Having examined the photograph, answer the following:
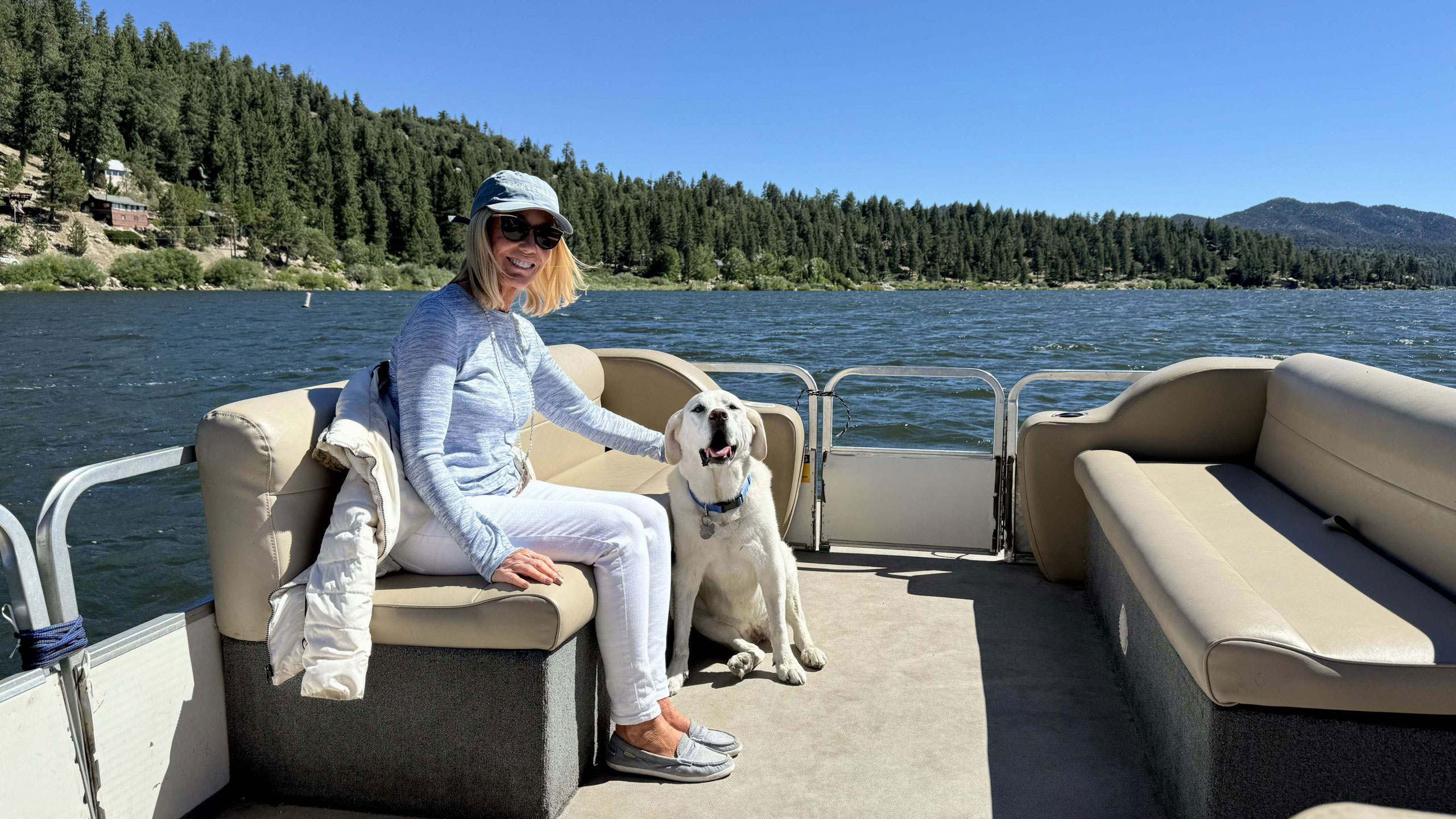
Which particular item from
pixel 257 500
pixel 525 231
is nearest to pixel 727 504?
pixel 525 231

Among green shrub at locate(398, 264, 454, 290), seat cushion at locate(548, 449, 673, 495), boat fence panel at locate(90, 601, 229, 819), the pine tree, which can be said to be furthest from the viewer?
green shrub at locate(398, 264, 454, 290)

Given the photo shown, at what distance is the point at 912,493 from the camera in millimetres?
4859

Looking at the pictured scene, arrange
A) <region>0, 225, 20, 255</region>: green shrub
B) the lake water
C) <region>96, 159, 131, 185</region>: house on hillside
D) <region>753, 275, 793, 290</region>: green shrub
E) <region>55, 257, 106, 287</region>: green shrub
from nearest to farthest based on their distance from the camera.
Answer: the lake water, <region>55, 257, 106, 287</region>: green shrub, <region>0, 225, 20, 255</region>: green shrub, <region>96, 159, 131, 185</region>: house on hillside, <region>753, 275, 793, 290</region>: green shrub

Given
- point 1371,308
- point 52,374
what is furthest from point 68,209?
point 1371,308

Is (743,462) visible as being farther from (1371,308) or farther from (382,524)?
(1371,308)

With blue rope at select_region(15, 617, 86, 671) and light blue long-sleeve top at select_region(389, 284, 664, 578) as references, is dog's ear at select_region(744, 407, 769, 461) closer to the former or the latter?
light blue long-sleeve top at select_region(389, 284, 664, 578)

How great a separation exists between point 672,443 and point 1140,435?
2.23m

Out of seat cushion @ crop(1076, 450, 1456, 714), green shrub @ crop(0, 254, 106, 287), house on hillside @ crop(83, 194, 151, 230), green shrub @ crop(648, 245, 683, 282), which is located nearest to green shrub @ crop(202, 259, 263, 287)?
green shrub @ crop(0, 254, 106, 287)

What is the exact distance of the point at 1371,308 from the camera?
7438 centimetres

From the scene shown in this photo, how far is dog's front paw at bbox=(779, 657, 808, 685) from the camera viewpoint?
10.8 feet

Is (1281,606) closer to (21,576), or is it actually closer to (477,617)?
(477,617)

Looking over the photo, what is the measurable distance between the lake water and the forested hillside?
30.2 meters

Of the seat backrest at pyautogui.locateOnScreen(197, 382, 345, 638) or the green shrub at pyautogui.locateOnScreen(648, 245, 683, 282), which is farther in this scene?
the green shrub at pyautogui.locateOnScreen(648, 245, 683, 282)

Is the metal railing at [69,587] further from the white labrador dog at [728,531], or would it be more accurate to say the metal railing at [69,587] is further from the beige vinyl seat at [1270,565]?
the beige vinyl seat at [1270,565]
